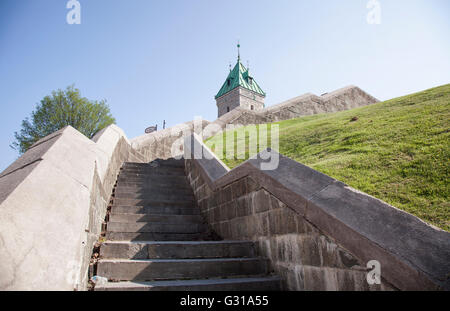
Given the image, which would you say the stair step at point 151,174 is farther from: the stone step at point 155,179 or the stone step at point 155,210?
the stone step at point 155,210

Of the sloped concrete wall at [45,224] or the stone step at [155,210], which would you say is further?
the stone step at [155,210]

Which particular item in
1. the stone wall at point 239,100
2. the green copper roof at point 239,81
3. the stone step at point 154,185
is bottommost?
the stone step at point 154,185

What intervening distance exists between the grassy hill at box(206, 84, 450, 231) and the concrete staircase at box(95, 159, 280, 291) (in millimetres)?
1871

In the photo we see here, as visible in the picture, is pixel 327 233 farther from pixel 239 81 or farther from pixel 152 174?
pixel 239 81

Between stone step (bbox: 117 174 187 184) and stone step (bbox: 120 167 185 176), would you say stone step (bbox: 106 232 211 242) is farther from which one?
stone step (bbox: 120 167 185 176)

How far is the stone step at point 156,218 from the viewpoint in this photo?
14.7 feet

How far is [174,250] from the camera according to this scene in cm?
337

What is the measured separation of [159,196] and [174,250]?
109 inches

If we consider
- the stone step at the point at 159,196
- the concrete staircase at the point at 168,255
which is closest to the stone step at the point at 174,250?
the concrete staircase at the point at 168,255

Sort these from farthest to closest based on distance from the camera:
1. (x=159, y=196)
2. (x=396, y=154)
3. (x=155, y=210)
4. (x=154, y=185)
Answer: (x=154, y=185) → (x=159, y=196) → (x=155, y=210) → (x=396, y=154)

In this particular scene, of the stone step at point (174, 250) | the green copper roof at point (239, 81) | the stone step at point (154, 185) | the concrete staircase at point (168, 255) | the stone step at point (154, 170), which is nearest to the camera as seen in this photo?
the concrete staircase at point (168, 255)

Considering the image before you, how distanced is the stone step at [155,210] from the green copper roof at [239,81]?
46054mm

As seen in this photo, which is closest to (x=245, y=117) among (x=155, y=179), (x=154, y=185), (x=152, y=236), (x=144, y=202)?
(x=155, y=179)

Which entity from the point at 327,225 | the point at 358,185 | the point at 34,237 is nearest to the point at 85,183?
the point at 34,237
